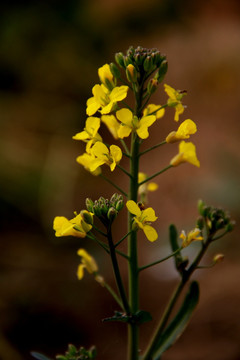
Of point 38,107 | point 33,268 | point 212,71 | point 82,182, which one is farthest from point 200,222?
point 212,71

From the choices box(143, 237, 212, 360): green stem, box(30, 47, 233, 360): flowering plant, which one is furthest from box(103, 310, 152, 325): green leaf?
box(143, 237, 212, 360): green stem

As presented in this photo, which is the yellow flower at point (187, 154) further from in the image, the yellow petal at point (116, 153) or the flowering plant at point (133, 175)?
the yellow petal at point (116, 153)

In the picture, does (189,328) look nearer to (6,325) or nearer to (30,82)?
(6,325)

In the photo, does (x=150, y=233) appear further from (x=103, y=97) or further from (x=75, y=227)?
(x=103, y=97)

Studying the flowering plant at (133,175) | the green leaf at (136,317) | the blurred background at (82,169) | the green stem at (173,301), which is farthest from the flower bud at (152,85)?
the blurred background at (82,169)

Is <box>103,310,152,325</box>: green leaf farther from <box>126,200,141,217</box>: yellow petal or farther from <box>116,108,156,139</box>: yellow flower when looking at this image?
<box>116,108,156,139</box>: yellow flower

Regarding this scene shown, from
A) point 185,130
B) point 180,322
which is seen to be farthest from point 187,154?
point 180,322
